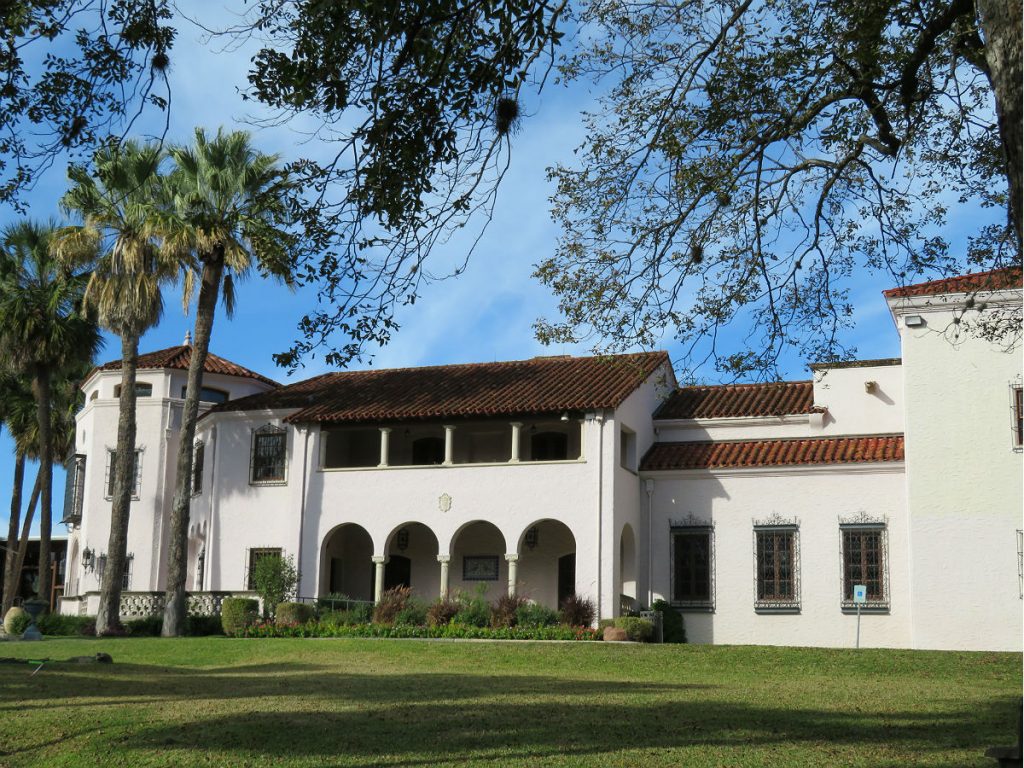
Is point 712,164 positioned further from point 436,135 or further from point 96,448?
point 96,448

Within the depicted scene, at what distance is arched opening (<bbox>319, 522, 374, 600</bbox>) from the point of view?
32.5 metres

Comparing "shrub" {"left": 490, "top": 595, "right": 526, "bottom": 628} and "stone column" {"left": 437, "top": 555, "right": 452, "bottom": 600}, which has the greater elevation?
"stone column" {"left": 437, "top": 555, "right": 452, "bottom": 600}

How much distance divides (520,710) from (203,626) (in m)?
17.6

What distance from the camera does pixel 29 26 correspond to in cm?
1080

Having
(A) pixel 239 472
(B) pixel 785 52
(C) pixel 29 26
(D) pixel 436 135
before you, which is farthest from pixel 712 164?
(A) pixel 239 472

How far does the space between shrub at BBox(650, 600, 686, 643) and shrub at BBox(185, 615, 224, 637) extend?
1074 centimetres

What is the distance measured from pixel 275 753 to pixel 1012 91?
8575 millimetres

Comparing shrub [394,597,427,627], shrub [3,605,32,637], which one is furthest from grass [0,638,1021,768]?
shrub [3,605,32,637]

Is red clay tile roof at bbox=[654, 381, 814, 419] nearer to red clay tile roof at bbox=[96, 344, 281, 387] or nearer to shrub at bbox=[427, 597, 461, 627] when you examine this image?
shrub at bbox=[427, 597, 461, 627]

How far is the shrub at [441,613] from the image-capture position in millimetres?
26922

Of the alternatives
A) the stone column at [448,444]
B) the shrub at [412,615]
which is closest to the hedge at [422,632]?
the shrub at [412,615]

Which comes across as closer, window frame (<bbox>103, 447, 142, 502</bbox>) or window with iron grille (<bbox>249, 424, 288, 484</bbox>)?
window with iron grille (<bbox>249, 424, 288, 484</bbox>)

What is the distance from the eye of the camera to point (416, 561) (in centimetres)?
3216

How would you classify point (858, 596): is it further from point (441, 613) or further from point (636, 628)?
point (441, 613)
